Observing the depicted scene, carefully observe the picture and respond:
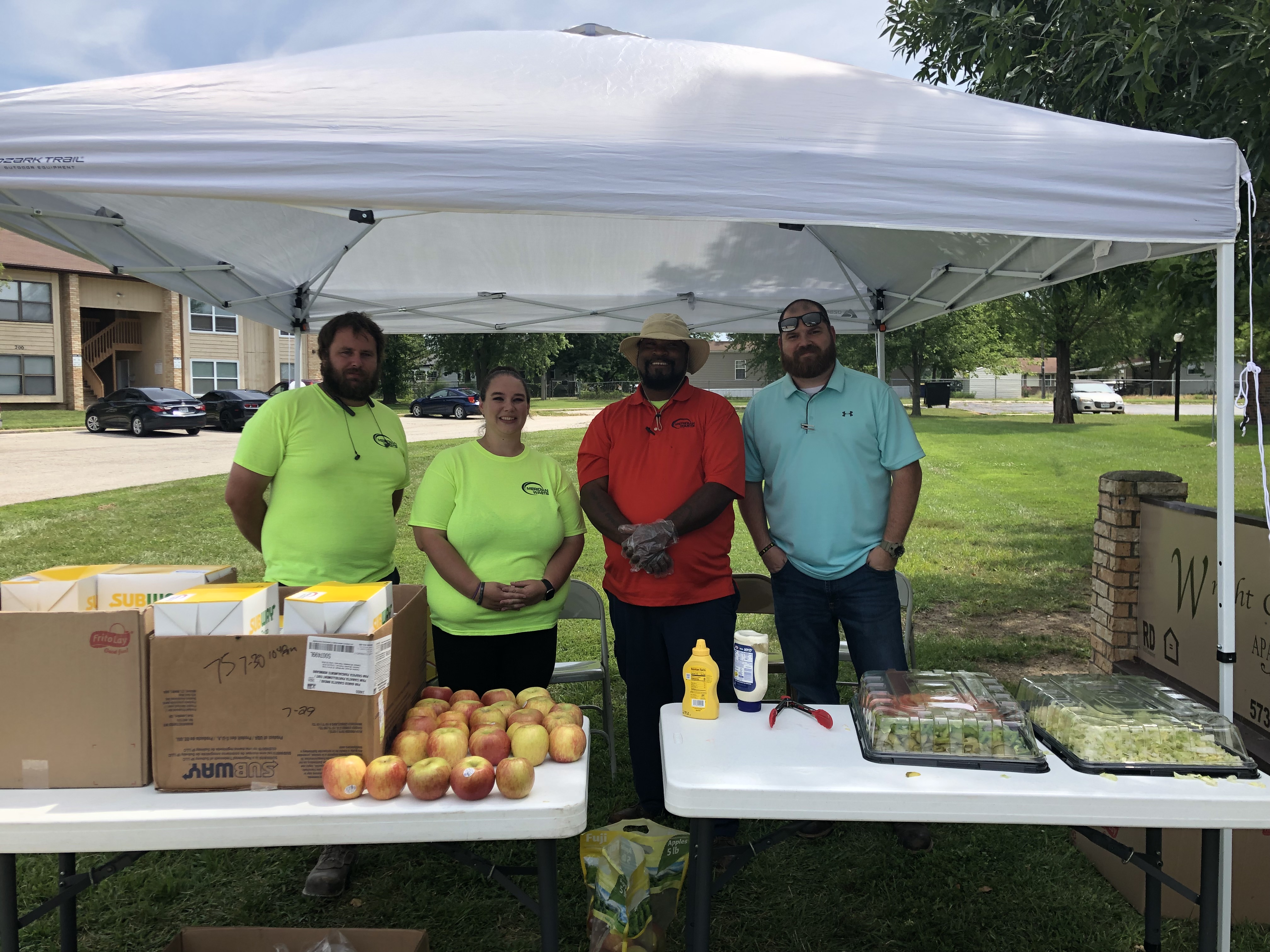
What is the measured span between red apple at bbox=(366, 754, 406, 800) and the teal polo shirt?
1763 millimetres

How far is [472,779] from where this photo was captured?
1.91 meters

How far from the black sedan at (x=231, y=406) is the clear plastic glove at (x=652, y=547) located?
69.8 feet

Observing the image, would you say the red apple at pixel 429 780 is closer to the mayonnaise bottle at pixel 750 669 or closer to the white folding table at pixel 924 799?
the white folding table at pixel 924 799

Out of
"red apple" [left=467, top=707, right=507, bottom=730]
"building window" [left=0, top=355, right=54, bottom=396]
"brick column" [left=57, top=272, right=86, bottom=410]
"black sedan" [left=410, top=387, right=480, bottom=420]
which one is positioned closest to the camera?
"red apple" [left=467, top=707, right=507, bottom=730]

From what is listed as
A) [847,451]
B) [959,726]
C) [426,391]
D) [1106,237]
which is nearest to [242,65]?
[847,451]

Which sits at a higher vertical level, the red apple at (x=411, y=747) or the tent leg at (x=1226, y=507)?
the tent leg at (x=1226, y=507)

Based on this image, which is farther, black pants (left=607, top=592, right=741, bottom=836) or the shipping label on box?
black pants (left=607, top=592, right=741, bottom=836)

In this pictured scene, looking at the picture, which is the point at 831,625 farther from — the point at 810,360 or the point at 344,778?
the point at 344,778

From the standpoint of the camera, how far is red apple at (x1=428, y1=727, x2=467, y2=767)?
2.03 m

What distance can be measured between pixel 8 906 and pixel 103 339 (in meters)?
34.9

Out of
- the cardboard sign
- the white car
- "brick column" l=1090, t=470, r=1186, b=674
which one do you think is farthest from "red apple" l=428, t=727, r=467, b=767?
the white car

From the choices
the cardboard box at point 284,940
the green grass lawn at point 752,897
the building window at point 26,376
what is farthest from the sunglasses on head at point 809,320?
the building window at point 26,376

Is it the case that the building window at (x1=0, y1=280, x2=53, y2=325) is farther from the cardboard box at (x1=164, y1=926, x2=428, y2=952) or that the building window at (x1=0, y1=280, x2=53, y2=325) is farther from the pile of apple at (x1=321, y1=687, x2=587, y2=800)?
the pile of apple at (x1=321, y1=687, x2=587, y2=800)

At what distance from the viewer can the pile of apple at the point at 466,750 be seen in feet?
6.30
